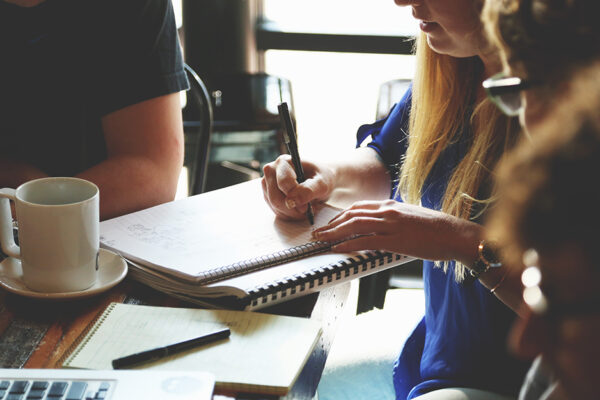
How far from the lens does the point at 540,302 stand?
1.12 ft

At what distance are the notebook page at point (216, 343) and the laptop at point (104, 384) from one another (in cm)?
3

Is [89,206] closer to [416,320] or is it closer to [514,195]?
[514,195]

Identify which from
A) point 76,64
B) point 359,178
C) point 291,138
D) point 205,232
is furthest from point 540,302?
point 76,64

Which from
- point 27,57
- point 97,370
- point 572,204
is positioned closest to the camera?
point 572,204

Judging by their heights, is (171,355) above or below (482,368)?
above

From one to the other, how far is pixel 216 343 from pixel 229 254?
0.61 feet

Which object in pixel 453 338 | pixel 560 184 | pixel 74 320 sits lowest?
pixel 453 338

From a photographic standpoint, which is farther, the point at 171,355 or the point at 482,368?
the point at 482,368

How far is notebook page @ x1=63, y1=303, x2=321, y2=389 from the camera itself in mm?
687

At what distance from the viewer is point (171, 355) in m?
0.71

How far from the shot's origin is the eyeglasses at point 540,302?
315 millimetres

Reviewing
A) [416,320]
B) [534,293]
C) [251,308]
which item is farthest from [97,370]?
[416,320]

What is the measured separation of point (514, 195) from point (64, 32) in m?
1.10

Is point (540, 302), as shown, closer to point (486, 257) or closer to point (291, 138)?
point (486, 257)
